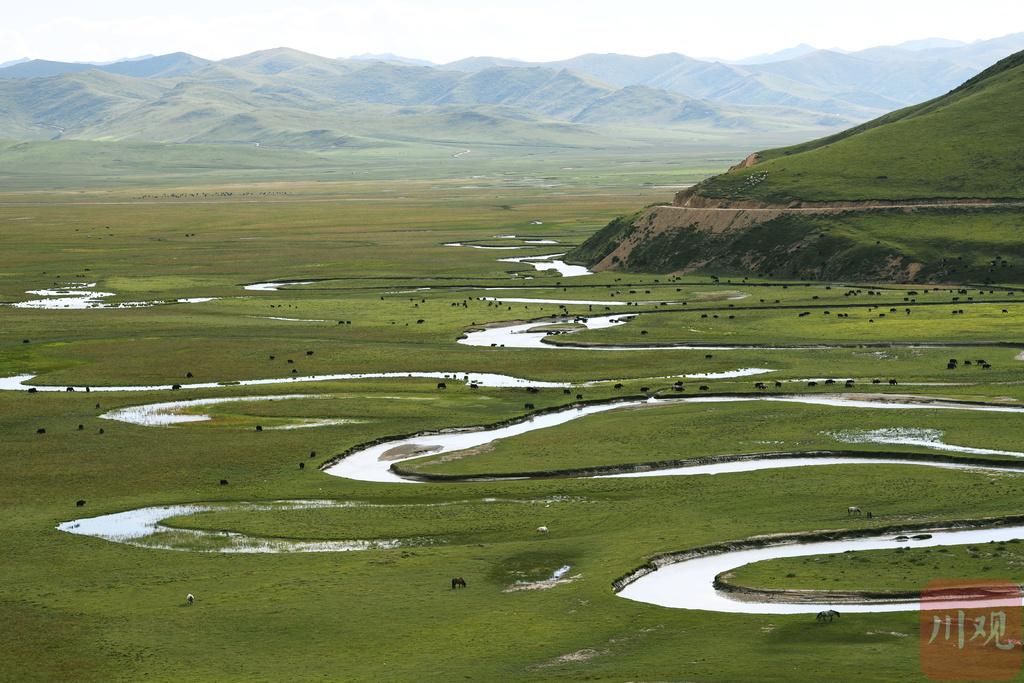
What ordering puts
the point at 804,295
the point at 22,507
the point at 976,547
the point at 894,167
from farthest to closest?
1. the point at 894,167
2. the point at 804,295
3. the point at 22,507
4. the point at 976,547

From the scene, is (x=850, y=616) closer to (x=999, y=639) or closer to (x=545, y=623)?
(x=999, y=639)

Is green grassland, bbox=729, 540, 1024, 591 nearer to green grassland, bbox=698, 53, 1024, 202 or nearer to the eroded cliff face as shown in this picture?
the eroded cliff face

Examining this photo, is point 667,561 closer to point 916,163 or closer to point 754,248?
point 754,248

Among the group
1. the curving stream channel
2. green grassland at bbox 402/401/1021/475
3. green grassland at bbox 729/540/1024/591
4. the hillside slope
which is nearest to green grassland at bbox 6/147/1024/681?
green grassland at bbox 402/401/1021/475

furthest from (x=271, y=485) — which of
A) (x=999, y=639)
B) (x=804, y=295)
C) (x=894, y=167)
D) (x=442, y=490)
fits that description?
(x=894, y=167)

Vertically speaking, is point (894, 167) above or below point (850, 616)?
above

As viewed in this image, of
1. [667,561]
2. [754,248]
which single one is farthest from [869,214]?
[667,561]

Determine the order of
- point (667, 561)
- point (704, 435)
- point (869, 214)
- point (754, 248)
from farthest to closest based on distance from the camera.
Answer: point (869, 214) → point (754, 248) → point (704, 435) → point (667, 561)
